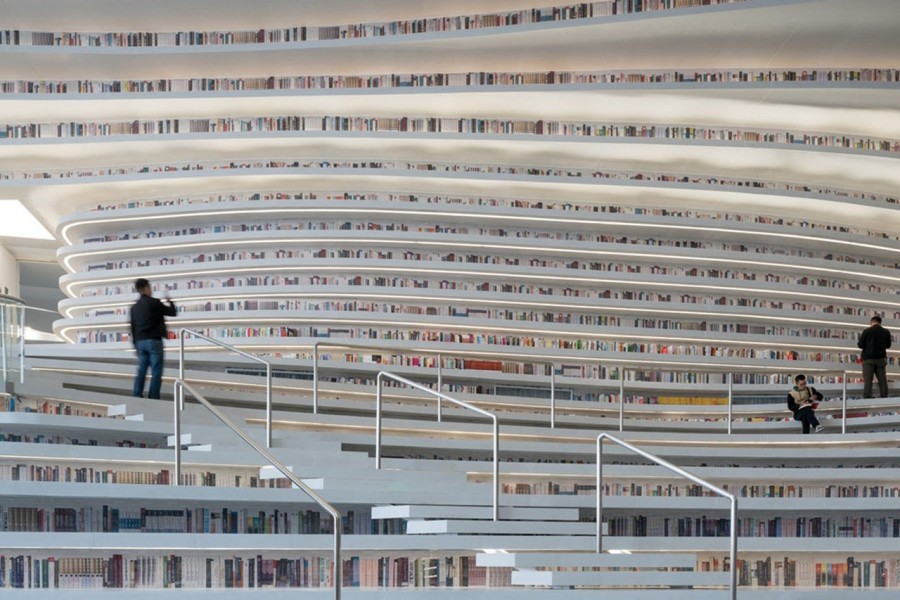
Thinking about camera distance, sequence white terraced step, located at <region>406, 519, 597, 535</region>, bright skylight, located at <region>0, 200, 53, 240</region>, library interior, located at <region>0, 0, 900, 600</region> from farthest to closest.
→ bright skylight, located at <region>0, 200, 53, 240</region>
library interior, located at <region>0, 0, 900, 600</region>
white terraced step, located at <region>406, 519, 597, 535</region>

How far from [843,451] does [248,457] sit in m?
4.54

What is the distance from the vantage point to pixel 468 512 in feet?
22.8

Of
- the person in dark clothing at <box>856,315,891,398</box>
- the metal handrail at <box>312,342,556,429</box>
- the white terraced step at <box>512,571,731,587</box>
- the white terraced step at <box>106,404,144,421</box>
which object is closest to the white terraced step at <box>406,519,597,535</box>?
the white terraced step at <box>512,571,731,587</box>

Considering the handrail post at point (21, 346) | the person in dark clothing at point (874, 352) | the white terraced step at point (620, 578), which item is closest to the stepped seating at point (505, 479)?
the white terraced step at point (620, 578)

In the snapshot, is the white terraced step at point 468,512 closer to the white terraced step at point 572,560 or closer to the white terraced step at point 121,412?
the white terraced step at point 572,560

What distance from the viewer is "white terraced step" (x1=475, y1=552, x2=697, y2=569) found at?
636 centimetres

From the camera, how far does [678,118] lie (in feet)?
37.6

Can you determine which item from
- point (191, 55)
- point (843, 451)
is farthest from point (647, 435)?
point (191, 55)

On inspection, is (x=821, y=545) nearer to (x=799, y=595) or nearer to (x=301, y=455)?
(x=799, y=595)

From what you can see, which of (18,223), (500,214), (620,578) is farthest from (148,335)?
(18,223)

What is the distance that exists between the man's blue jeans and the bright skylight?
15.4 feet

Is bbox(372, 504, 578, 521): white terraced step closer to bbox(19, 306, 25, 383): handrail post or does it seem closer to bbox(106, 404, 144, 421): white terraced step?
bbox(106, 404, 144, 421): white terraced step

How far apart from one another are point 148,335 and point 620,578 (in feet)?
11.8

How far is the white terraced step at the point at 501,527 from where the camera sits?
668 cm
